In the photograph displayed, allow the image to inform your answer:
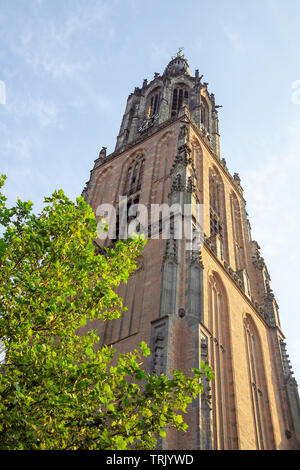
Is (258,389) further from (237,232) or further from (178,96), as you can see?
(178,96)

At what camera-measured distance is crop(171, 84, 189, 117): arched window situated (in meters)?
35.5

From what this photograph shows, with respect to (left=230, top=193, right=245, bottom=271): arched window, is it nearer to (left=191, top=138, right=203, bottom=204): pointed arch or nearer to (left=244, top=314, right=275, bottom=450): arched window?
(left=191, top=138, right=203, bottom=204): pointed arch

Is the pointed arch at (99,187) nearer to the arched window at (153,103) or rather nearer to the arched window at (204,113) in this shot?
the arched window at (153,103)

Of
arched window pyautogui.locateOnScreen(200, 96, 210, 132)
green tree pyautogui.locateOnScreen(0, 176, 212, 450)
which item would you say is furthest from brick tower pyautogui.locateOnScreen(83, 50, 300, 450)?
green tree pyautogui.locateOnScreen(0, 176, 212, 450)

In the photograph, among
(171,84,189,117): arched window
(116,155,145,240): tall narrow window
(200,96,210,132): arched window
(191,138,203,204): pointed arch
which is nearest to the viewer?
(116,155,145,240): tall narrow window

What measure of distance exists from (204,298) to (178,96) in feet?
81.6

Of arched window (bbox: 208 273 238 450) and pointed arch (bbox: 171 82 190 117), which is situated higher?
pointed arch (bbox: 171 82 190 117)

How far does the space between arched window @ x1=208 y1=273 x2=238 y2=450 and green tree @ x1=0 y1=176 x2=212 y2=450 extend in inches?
228

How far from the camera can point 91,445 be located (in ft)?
23.9

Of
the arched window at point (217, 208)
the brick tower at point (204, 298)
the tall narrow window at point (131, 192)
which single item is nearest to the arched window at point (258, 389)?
the brick tower at point (204, 298)

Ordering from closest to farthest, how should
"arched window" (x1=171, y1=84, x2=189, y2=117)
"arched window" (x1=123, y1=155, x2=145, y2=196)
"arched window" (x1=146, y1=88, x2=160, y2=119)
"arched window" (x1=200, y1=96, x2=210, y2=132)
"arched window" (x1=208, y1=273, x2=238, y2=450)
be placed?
"arched window" (x1=208, y1=273, x2=238, y2=450) < "arched window" (x1=123, y1=155, x2=145, y2=196) < "arched window" (x1=171, y1=84, x2=189, y2=117) < "arched window" (x1=200, y1=96, x2=210, y2=132) < "arched window" (x1=146, y1=88, x2=160, y2=119)

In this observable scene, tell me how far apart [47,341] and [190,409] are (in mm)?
4937

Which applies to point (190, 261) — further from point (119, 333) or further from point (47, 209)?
point (47, 209)

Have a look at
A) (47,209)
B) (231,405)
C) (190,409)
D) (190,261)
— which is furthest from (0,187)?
(231,405)
